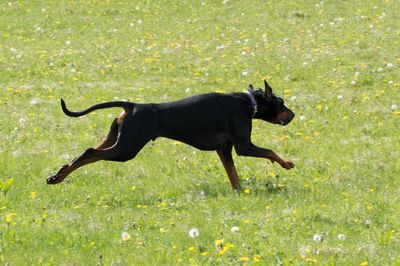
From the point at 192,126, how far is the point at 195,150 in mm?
2050

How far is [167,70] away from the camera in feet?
54.0

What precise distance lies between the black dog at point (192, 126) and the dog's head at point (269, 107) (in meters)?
0.01

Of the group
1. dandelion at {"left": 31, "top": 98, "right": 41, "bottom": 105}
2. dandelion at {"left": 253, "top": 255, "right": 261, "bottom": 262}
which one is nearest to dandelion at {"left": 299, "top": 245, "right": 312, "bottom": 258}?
dandelion at {"left": 253, "top": 255, "right": 261, "bottom": 262}

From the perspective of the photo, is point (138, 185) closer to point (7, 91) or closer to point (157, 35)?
point (7, 91)

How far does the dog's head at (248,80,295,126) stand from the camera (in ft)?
31.4

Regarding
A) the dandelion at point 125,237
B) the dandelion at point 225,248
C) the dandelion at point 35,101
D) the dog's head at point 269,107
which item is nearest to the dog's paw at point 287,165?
the dog's head at point 269,107

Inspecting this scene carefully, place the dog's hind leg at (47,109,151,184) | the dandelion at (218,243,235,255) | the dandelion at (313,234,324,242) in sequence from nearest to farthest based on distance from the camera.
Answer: the dandelion at (218,243,235,255), the dandelion at (313,234,324,242), the dog's hind leg at (47,109,151,184)

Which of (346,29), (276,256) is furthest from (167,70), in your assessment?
(276,256)

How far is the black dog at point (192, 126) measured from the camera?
8.66 meters

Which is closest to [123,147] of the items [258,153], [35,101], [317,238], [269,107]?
[258,153]

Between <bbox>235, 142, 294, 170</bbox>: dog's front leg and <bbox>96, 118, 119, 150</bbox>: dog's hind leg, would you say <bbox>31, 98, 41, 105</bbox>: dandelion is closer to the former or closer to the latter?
<bbox>96, 118, 119, 150</bbox>: dog's hind leg

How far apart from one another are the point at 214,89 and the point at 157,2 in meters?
9.45

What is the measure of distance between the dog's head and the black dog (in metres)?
0.01

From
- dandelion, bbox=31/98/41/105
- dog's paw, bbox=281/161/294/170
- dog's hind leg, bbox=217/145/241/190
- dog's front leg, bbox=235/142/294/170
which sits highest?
dog's front leg, bbox=235/142/294/170
